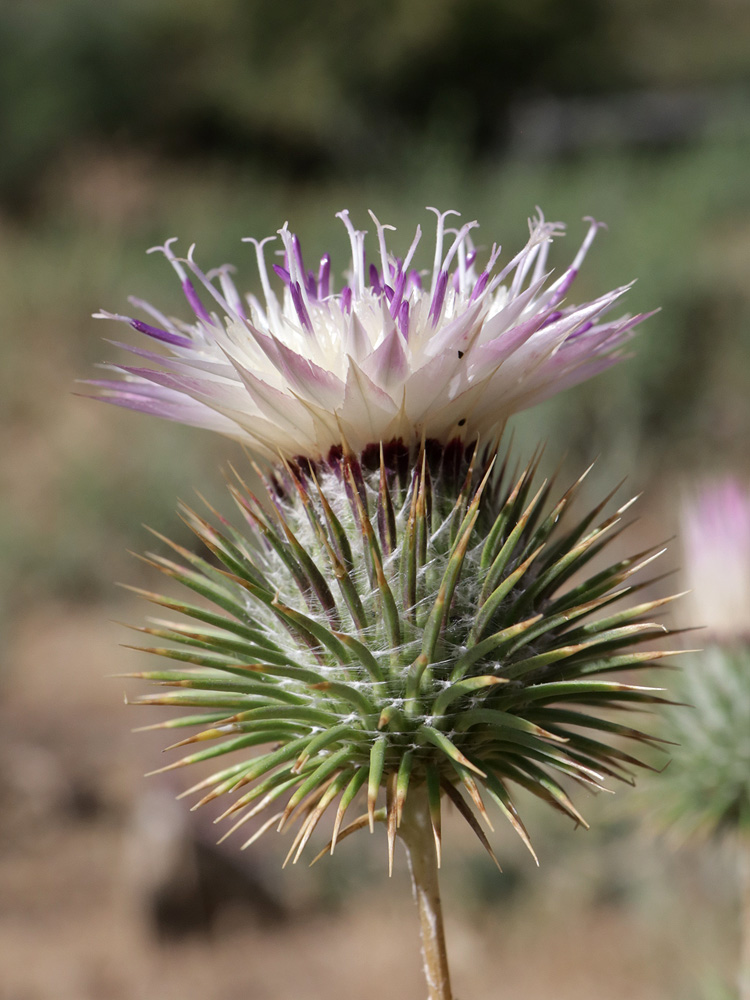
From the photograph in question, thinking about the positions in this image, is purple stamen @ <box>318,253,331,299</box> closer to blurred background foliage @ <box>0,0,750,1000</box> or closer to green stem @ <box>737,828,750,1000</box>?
green stem @ <box>737,828,750,1000</box>

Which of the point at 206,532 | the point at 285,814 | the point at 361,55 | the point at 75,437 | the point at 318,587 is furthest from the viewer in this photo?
the point at 361,55

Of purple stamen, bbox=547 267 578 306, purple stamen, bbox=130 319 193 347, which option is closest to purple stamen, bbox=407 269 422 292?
purple stamen, bbox=547 267 578 306

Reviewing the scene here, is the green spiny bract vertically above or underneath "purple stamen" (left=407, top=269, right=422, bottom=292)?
underneath

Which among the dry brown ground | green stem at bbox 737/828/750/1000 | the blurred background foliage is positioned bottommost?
the dry brown ground

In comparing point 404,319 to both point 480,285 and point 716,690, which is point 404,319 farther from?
point 716,690

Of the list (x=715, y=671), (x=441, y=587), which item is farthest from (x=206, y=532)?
(x=715, y=671)

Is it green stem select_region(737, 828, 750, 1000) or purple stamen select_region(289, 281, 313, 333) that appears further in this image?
green stem select_region(737, 828, 750, 1000)

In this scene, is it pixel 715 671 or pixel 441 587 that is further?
pixel 715 671

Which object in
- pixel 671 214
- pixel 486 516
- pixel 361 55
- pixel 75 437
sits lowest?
pixel 486 516

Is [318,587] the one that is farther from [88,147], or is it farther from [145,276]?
[88,147]
